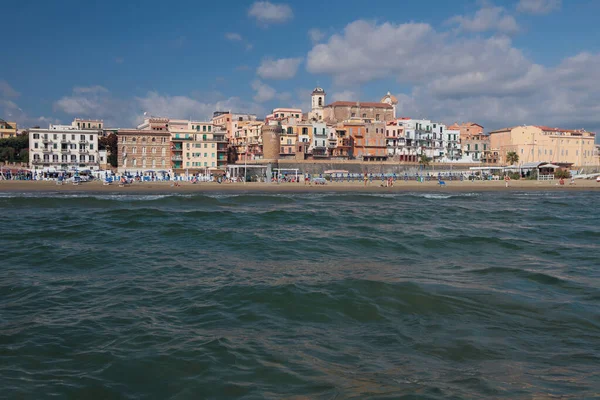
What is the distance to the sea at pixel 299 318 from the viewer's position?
5559 millimetres

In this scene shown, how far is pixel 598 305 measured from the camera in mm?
8586

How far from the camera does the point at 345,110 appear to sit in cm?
9031

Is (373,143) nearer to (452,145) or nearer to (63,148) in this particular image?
(452,145)

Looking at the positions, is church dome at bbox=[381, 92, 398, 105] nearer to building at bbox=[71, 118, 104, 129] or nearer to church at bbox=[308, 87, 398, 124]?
church at bbox=[308, 87, 398, 124]

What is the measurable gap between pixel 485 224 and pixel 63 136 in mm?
63453

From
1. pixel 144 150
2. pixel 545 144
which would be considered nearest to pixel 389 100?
pixel 545 144

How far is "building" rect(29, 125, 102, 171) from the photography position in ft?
216

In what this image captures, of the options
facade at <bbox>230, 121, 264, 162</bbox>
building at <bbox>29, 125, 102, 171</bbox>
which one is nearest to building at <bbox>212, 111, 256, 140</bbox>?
facade at <bbox>230, 121, 264, 162</bbox>

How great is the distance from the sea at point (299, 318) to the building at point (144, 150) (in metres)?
51.5

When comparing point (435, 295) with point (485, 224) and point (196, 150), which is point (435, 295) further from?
point (196, 150)

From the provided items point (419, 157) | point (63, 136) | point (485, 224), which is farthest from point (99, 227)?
point (419, 157)

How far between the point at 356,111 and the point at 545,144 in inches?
1396

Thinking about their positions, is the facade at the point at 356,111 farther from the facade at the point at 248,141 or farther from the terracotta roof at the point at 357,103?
the facade at the point at 248,141

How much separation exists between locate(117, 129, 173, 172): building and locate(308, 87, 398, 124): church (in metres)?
32.8
